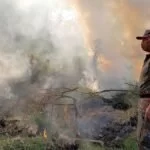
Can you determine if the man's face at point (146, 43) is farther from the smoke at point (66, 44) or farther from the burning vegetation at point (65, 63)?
the smoke at point (66, 44)

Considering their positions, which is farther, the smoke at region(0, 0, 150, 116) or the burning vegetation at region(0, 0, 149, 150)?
the smoke at region(0, 0, 150, 116)

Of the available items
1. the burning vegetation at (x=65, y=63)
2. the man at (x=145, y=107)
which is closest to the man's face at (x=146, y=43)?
the man at (x=145, y=107)

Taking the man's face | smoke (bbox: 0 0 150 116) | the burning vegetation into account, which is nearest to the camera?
the man's face

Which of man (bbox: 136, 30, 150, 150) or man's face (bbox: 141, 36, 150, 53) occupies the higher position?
man's face (bbox: 141, 36, 150, 53)

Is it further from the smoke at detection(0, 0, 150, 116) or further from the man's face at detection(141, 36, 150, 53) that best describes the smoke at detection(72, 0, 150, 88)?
the man's face at detection(141, 36, 150, 53)

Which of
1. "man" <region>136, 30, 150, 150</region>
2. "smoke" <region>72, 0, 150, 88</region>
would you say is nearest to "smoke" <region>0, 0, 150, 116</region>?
"smoke" <region>72, 0, 150, 88</region>

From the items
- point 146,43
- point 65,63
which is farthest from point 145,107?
point 65,63

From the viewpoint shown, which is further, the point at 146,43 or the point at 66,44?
the point at 66,44

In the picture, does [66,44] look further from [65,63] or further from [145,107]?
[145,107]

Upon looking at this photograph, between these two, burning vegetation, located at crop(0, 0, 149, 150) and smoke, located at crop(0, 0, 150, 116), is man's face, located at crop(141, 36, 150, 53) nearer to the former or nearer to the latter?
burning vegetation, located at crop(0, 0, 149, 150)

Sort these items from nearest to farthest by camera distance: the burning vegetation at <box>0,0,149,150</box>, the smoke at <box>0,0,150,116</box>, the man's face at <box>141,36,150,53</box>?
the man's face at <box>141,36,150,53</box> < the burning vegetation at <box>0,0,149,150</box> < the smoke at <box>0,0,150,116</box>

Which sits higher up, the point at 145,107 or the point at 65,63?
the point at 65,63

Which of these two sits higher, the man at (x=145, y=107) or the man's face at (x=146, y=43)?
the man's face at (x=146, y=43)

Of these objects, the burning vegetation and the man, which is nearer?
the man
